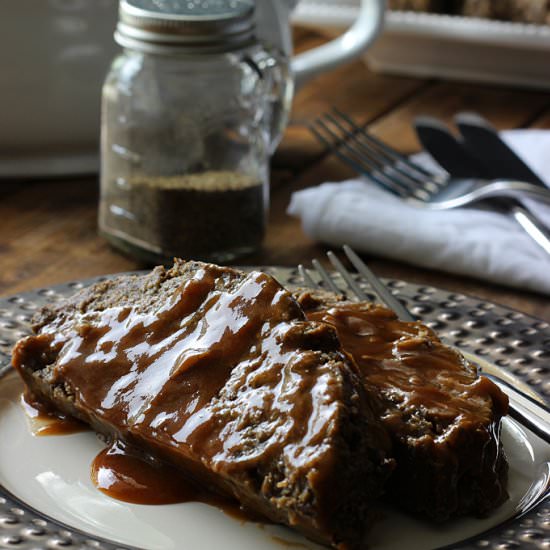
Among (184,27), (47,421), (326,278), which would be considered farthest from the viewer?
(184,27)

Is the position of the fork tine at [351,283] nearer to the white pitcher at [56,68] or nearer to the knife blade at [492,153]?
the knife blade at [492,153]

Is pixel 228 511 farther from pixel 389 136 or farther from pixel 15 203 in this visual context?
pixel 389 136

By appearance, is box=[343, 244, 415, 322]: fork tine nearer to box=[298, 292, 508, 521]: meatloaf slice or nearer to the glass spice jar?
box=[298, 292, 508, 521]: meatloaf slice

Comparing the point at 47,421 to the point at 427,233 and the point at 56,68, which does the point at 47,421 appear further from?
the point at 56,68

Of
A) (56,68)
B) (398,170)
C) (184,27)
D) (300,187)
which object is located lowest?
(300,187)

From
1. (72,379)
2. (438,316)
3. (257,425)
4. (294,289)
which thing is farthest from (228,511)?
(438,316)

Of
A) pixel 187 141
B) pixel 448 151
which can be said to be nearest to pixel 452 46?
pixel 448 151

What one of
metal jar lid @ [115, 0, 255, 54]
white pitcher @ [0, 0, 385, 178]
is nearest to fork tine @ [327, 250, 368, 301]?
metal jar lid @ [115, 0, 255, 54]
